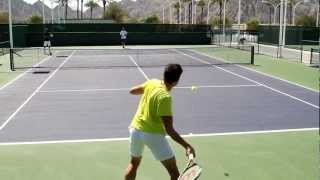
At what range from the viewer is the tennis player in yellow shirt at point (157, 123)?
5562 millimetres

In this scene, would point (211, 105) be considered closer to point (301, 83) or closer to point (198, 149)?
point (198, 149)

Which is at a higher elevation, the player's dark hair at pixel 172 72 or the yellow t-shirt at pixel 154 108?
the player's dark hair at pixel 172 72

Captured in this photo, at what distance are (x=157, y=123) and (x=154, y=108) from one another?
210 millimetres

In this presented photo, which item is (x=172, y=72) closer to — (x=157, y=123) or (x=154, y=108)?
(x=154, y=108)

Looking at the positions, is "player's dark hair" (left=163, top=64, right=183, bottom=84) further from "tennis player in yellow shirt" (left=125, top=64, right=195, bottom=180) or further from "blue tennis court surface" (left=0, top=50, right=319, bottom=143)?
"blue tennis court surface" (left=0, top=50, right=319, bottom=143)

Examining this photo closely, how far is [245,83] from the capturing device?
756 inches

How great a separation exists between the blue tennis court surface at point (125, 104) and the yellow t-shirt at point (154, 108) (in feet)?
15.3

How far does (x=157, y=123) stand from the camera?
5801 mm

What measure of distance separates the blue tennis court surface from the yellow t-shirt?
184 inches

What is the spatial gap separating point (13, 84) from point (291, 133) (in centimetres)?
1155

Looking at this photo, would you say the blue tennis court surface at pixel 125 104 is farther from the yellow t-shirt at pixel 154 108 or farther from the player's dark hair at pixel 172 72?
the player's dark hair at pixel 172 72

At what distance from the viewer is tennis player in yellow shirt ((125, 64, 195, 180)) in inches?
219

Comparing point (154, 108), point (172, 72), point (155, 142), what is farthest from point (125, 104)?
point (172, 72)

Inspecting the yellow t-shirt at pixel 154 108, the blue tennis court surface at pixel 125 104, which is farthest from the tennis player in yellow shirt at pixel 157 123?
the blue tennis court surface at pixel 125 104
